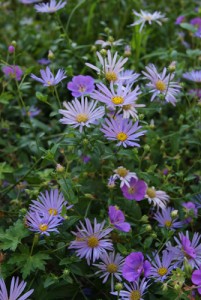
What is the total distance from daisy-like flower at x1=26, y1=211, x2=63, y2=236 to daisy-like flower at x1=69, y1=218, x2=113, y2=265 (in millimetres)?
71

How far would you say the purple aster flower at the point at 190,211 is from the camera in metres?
1.51

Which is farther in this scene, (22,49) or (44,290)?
(22,49)

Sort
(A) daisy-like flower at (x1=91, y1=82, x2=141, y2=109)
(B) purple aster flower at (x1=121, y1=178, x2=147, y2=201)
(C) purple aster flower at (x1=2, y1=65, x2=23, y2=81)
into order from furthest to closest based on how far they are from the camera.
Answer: (C) purple aster flower at (x1=2, y1=65, x2=23, y2=81) < (B) purple aster flower at (x1=121, y1=178, x2=147, y2=201) < (A) daisy-like flower at (x1=91, y1=82, x2=141, y2=109)

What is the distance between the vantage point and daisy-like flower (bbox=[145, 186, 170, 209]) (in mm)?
1531

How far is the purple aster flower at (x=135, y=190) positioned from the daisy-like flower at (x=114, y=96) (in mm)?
242

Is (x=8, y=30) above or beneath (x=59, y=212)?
above

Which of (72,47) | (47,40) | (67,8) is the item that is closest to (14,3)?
(47,40)

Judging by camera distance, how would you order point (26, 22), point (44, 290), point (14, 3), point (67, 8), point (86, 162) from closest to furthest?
point (44, 290) < point (86, 162) < point (67, 8) < point (26, 22) < point (14, 3)

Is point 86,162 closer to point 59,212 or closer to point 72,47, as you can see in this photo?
point 59,212

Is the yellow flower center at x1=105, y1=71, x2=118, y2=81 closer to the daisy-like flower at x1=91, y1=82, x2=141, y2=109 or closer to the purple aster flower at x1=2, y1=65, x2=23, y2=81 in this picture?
the daisy-like flower at x1=91, y1=82, x2=141, y2=109

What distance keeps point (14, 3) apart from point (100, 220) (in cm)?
176

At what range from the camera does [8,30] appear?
2.52 meters

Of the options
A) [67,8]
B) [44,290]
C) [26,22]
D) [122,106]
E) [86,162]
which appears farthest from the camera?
[26,22]

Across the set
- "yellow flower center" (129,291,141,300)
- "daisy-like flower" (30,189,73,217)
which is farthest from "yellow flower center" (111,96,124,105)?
"yellow flower center" (129,291,141,300)
